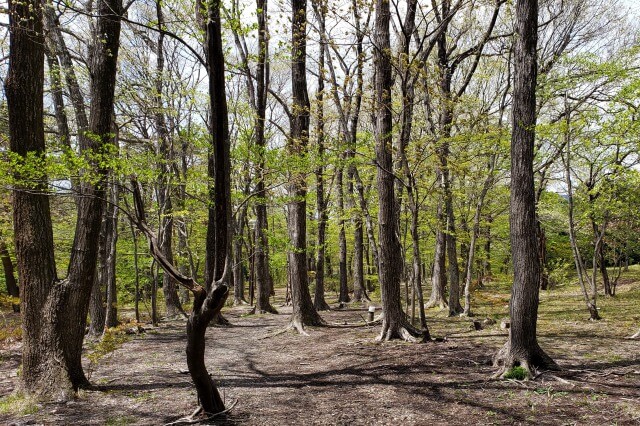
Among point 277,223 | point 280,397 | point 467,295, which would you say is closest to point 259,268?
point 467,295

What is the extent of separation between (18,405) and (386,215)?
21.0 ft

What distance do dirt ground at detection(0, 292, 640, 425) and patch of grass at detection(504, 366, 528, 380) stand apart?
0.43ft

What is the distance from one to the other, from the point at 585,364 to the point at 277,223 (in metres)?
24.9

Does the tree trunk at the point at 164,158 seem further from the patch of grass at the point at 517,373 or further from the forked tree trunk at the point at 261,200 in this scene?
the patch of grass at the point at 517,373

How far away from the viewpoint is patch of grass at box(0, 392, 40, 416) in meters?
4.64

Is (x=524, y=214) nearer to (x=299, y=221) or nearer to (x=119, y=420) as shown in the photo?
(x=119, y=420)

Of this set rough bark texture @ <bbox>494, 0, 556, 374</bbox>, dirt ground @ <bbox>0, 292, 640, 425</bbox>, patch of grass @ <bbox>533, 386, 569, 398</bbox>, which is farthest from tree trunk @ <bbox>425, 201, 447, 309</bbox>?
patch of grass @ <bbox>533, 386, 569, 398</bbox>

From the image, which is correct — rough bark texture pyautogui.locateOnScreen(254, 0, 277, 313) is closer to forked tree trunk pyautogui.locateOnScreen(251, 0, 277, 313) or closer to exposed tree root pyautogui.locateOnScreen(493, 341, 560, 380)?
forked tree trunk pyautogui.locateOnScreen(251, 0, 277, 313)

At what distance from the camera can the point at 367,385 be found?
5547 millimetres

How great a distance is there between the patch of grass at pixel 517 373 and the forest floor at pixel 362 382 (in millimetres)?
125

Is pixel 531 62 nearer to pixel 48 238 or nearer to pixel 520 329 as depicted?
pixel 520 329

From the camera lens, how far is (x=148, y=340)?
32.6ft

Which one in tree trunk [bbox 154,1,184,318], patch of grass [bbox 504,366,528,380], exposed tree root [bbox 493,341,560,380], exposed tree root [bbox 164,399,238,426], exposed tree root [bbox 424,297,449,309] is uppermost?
tree trunk [bbox 154,1,184,318]

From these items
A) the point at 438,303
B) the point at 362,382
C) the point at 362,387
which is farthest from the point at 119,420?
the point at 438,303
